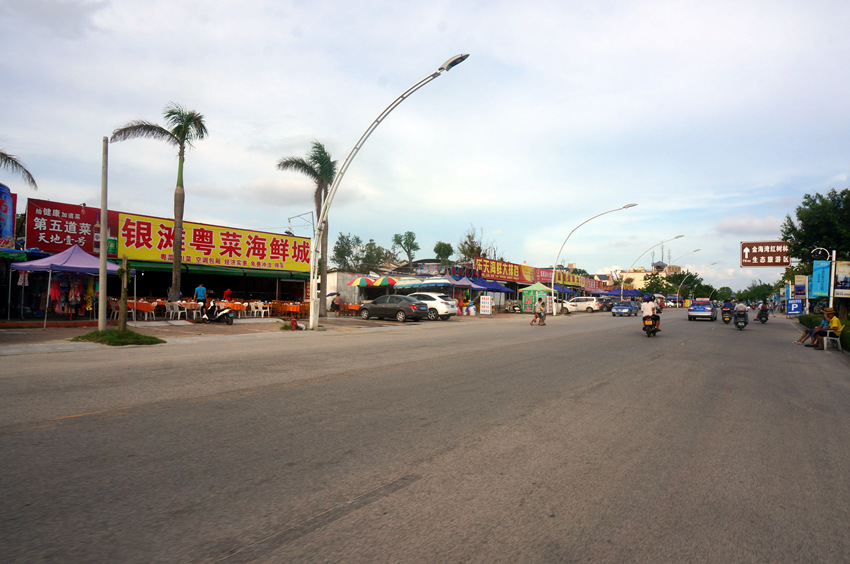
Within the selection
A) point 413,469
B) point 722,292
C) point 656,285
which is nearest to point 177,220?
point 413,469

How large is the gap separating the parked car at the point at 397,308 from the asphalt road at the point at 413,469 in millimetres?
18444

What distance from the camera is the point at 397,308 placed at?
27.3 metres

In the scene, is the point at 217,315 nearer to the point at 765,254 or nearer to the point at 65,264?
the point at 65,264

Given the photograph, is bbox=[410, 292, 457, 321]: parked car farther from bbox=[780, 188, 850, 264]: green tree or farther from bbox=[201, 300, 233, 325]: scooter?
bbox=[780, 188, 850, 264]: green tree

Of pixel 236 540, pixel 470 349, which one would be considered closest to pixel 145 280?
pixel 470 349

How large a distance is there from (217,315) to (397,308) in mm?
9384

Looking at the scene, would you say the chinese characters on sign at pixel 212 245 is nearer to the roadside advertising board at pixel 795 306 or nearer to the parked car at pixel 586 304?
the parked car at pixel 586 304

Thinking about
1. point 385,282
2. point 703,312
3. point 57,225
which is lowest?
point 703,312

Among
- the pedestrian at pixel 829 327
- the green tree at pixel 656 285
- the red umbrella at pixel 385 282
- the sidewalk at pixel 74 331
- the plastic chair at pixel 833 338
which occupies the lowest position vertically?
the sidewalk at pixel 74 331

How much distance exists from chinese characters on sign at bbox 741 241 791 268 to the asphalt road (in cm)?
3459

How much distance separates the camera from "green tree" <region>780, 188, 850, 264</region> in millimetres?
29766

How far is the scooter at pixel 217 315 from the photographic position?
21422 millimetres

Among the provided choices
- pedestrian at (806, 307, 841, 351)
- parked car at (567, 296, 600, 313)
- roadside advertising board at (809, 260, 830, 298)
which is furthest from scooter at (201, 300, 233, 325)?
parked car at (567, 296, 600, 313)

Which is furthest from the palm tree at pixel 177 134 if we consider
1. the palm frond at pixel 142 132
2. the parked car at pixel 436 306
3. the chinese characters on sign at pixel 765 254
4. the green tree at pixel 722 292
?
the green tree at pixel 722 292
